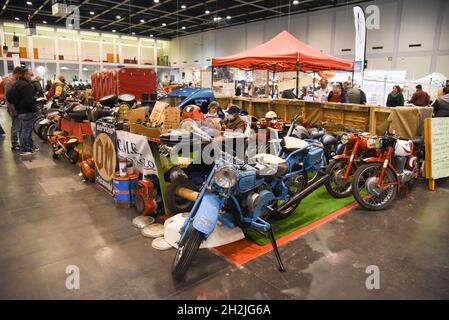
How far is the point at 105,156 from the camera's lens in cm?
428

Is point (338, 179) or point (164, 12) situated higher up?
point (164, 12)

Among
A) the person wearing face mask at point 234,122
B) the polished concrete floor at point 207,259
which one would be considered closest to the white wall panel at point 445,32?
the polished concrete floor at point 207,259

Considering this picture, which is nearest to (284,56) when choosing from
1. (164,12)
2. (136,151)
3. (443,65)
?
(136,151)

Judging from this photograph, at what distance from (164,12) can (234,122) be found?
1685 centimetres

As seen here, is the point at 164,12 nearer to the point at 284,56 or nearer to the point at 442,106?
the point at 284,56

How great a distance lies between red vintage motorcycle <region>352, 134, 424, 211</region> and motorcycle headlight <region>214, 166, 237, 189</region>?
2.06 meters

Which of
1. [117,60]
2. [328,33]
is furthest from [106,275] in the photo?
[117,60]

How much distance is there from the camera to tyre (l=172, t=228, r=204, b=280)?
2418 mm

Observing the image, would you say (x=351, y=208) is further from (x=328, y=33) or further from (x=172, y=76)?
(x=172, y=76)

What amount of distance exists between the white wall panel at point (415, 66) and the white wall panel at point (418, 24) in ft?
1.35

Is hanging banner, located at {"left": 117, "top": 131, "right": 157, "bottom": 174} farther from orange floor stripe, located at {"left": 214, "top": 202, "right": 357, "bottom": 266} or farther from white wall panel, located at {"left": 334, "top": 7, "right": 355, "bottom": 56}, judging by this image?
white wall panel, located at {"left": 334, "top": 7, "right": 355, "bottom": 56}

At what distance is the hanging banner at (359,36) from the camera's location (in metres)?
9.16

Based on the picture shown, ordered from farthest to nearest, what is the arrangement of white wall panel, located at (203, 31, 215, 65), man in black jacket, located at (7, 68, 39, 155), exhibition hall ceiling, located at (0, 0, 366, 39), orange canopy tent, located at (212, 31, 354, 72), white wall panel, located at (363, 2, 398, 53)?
white wall panel, located at (203, 31, 215, 65) < exhibition hall ceiling, located at (0, 0, 366, 39) < white wall panel, located at (363, 2, 398, 53) < orange canopy tent, located at (212, 31, 354, 72) < man in black jacket, located at (7, 68, 39, 155)

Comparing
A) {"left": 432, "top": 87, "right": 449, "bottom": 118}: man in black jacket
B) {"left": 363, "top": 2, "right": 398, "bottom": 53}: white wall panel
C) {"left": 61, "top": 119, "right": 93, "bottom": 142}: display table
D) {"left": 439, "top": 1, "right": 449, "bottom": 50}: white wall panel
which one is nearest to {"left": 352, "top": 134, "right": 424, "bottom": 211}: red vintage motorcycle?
{"left": 432, "top": 87, "right": 449, "bottom": 118}: man in black jacket
